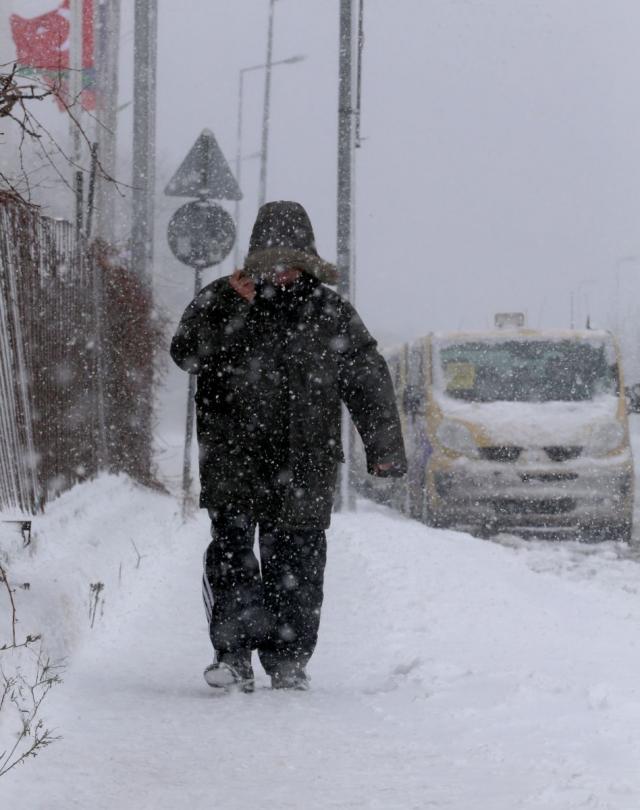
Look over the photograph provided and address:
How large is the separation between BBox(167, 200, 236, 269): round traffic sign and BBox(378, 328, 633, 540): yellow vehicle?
2.69 meters

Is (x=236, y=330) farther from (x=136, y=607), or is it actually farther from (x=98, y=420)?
(x=98, y=420)

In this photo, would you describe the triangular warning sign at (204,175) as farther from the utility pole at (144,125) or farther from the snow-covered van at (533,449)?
the snow-covered van at (533,449)

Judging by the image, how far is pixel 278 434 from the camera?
16.6 ft

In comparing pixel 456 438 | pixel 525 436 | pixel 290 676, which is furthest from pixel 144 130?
pixel 290 676

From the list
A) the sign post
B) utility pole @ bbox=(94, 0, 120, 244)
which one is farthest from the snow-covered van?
utility pole @ bbox=(94, 0, 120, 244)

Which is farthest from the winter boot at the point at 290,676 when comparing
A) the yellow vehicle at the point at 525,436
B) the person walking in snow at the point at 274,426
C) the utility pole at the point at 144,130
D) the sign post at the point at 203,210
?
the utility pole at the point at 144,130

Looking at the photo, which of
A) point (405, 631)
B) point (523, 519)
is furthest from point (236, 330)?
point (523, 519)

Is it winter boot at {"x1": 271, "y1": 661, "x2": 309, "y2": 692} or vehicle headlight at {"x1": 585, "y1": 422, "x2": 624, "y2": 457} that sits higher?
vehicle headlight at {"x1": 585, "y1": 422, "x2": 624, "y2": 457}

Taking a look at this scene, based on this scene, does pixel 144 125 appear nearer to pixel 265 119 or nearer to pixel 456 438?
A: pixel 456 438

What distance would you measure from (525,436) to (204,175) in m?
3.67

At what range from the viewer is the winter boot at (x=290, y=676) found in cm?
505

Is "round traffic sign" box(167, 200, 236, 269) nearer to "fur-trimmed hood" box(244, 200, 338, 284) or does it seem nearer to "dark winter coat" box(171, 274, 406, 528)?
"fur-trimmed hood" box(244, 200, 338, 284)

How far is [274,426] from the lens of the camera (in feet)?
16.6

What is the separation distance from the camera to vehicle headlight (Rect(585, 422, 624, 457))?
40.7ft
